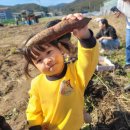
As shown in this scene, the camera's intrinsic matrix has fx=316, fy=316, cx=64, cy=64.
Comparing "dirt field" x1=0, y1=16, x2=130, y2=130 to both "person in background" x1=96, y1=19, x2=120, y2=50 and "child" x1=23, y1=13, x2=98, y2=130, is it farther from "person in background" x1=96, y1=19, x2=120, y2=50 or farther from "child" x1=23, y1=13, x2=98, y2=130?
"person in background" x1=96, y1=19, x2=120, y2=50

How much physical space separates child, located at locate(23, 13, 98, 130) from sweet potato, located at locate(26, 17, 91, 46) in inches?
1.9

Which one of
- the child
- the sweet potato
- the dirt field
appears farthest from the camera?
the dirt field

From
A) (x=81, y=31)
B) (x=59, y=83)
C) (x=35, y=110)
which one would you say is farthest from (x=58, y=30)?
(x=35, y=110)

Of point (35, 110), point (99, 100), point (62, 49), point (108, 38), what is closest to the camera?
point (62, 49)

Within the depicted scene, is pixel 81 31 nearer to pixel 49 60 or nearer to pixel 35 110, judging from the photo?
pixel 49 60

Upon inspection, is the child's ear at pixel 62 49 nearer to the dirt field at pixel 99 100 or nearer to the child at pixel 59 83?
the child at pixel 59 83

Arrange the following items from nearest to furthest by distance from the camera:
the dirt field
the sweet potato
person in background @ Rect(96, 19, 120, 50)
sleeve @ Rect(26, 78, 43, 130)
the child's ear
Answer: the sweet potato, the child's ear, sleeve @ Rect(26, 78, 43, 130), the dirt field, person in background @ Rect(96, 19, 120, 50)

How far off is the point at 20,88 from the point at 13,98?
472 millimetres

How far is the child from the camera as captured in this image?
213cm

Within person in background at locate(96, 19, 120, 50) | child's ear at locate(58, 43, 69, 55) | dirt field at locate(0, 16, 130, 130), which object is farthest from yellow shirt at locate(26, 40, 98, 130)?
person in background at locate(96, 19, 120, 50)

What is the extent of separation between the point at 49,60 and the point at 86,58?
0.27 metres

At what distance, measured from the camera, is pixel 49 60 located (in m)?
2.20

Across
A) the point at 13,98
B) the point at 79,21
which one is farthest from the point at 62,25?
the point at 13,98

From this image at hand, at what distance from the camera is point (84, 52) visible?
2057 mm
